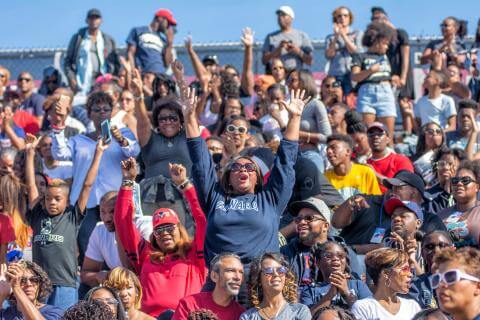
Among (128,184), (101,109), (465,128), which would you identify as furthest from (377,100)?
(128,184)

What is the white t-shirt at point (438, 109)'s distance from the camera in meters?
13.7

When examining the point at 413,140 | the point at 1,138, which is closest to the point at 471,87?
the point at 413,140

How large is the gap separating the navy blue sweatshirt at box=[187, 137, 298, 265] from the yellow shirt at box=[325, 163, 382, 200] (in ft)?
6.68

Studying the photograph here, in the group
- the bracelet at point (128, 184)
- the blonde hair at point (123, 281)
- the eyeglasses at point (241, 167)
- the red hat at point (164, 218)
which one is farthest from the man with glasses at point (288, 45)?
the blonde hair at point (123, 281)

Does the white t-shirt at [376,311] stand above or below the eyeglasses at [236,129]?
below

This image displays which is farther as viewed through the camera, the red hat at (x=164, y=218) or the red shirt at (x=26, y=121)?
the red shirt at (x=26, y=121)

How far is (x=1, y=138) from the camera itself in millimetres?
14031

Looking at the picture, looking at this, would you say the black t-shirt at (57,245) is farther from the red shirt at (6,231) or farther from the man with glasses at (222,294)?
the man with glasses at (222,294)

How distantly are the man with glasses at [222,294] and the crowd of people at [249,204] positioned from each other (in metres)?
0.01

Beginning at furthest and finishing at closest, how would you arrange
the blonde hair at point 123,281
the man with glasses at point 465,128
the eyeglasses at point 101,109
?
the man with glasses at point 465,128 → the eyeglasses at point 101,109 → the blonde hair at point 123,281

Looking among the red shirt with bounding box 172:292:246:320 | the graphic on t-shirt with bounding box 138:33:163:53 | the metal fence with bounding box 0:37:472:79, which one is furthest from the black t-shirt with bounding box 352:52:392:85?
the red shirt with bounding box 172:292:246:320

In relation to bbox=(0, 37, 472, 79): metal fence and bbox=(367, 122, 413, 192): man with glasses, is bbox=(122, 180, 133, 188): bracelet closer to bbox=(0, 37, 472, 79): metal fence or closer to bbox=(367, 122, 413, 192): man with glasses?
bbox=(367, 122, 413, 192): man with glasses

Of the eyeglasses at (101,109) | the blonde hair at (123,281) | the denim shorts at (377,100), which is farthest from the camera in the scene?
the denim shorts at (377,100)

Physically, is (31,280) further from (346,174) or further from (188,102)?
(346,174)
